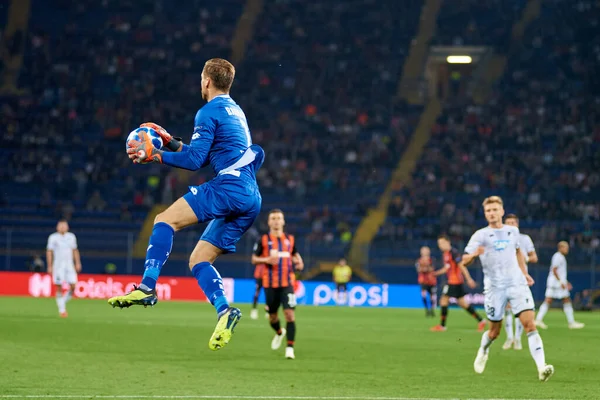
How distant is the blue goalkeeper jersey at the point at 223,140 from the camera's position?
8.15 metres

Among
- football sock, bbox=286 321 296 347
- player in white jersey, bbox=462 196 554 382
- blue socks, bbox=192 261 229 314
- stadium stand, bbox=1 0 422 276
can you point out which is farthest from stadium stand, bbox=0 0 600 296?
blue socks, bbox=192 261 229 314

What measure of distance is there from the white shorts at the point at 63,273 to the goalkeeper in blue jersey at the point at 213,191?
656 inches

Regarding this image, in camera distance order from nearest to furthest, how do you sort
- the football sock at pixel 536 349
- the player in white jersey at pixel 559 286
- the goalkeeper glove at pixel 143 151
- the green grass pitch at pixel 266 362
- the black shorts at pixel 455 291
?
1. the goalkeeper glove at pixel 143 151
2. the green grass pitch at pixel 266 362
3. the football sock at pixel 536 349
4. the black shorts at pixel 455 291
5. the player in white jersey at pixel 559 286

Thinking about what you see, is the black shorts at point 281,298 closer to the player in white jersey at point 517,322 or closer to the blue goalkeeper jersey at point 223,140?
the player in white jersey at point 517,322

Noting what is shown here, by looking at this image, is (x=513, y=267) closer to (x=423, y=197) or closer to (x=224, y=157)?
(x=224, y=157)

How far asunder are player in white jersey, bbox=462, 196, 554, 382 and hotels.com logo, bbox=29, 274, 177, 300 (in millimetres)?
23533

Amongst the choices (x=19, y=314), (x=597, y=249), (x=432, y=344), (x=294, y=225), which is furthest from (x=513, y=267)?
(x=294, y=225)

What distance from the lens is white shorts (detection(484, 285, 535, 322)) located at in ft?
41.5

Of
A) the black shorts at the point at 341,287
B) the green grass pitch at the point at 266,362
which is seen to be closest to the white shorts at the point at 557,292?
the green grass pitch at the point at 266,362

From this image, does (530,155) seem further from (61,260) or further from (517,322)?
(517,322)

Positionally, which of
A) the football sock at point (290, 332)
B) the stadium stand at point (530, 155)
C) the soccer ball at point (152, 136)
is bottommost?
the football sock at point (290, 332)

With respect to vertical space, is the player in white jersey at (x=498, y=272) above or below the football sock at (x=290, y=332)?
above

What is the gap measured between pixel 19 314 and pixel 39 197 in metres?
16.1

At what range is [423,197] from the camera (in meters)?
40.8
